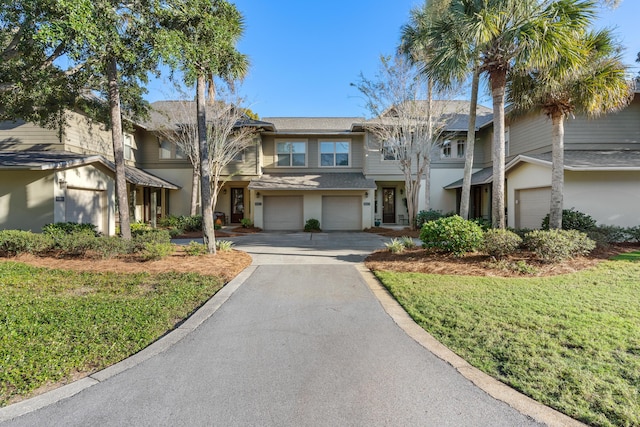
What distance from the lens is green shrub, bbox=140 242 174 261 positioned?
8641 mm

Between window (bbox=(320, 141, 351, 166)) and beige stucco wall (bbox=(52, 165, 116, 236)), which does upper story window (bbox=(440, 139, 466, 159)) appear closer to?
window (bbox=(320, 141, 351, 166))

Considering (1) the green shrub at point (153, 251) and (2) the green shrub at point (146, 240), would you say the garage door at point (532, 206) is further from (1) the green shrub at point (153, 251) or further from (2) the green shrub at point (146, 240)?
(2) the green shrub at point (146, 240)

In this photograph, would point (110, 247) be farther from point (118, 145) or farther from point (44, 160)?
point (44, 160)

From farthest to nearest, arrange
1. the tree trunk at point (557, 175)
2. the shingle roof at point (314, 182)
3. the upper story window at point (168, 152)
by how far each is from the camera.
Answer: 1. the upper story window at point (168, 152)
2. the shingle roof at point (314, 182)
3. the tree trunk at point (557, 175)

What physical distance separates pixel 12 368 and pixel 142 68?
8198mm

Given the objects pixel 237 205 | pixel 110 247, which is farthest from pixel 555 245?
pixel 237 205

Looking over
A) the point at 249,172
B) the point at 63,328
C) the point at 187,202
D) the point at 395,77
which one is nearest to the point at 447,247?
the point at 63,328

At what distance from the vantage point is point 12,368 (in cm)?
323

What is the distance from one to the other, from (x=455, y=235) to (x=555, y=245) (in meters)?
2.38

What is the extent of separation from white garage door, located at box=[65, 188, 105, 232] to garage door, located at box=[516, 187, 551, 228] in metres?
18.7

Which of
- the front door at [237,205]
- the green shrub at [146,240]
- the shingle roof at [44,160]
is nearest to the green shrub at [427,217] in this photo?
the front door at [237,205]

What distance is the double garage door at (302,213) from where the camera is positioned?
19719 mm

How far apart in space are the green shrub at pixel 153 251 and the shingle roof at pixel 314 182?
31.3ft

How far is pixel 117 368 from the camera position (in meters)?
3.44
